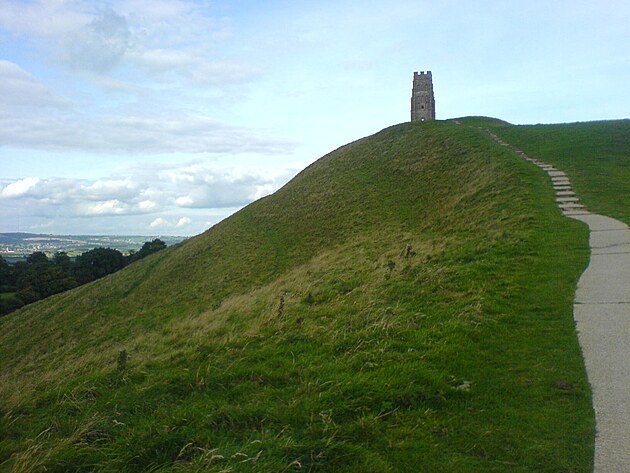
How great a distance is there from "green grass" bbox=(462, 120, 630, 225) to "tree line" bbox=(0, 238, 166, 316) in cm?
5383

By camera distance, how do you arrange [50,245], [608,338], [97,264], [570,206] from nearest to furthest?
[608,338] < [570,206] < [97,264] < [50,245]

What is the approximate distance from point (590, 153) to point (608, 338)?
28.8 meters

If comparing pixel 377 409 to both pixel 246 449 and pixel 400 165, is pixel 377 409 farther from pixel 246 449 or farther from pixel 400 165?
pixel 400 165

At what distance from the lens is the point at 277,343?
25.1ft

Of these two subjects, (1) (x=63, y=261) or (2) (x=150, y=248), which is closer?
(2) (x=150, y=248)

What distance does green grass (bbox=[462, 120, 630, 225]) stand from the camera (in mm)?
20516

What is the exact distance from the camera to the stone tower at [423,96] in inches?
2598

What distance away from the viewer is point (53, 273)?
62.0m

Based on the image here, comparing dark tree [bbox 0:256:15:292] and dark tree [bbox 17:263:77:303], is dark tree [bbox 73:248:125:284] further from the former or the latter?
dark tree [bbox 0:256:15:292]

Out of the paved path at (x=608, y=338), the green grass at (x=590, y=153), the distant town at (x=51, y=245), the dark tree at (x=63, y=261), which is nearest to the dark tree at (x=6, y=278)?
the dark tree at (x=63, y=261)

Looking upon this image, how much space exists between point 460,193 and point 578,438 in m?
24.4

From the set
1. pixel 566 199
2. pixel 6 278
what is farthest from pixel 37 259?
pixel 566 199

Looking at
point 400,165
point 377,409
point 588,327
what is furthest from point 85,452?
point 400,165

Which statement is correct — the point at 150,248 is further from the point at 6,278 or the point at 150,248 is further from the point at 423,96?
the point at 423,96
